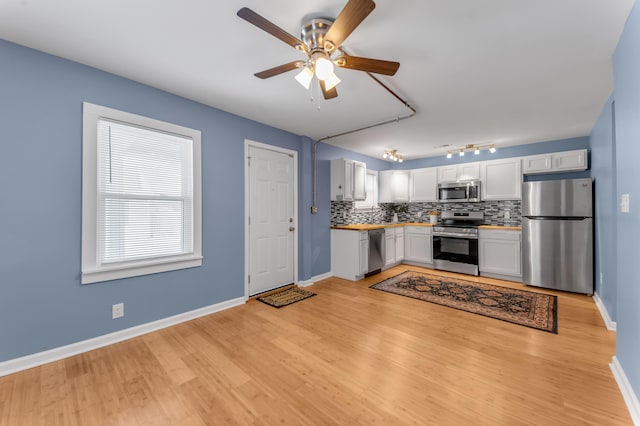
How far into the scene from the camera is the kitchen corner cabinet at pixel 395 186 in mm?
6117

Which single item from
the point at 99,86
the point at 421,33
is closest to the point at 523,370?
the point at 421,33

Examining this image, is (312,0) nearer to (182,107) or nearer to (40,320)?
(182,107)

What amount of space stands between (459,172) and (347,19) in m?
4.84

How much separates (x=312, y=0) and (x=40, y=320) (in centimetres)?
314

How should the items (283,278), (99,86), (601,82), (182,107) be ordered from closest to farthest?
(99,86), (601,82), (182,107), (283,278)

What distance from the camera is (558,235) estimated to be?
12.9 ft

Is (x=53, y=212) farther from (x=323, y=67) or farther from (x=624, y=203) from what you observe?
(x=624, y=203)

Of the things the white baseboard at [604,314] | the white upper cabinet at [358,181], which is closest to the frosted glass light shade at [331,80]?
the white upper cabinet at [358,181]

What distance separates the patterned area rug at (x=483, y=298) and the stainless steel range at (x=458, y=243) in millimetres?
518

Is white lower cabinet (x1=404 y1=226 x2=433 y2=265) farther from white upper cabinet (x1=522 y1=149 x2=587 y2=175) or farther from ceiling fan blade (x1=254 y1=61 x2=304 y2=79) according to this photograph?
ceiling fan blade (x1=254 y1=61 x2=304 y2=79)

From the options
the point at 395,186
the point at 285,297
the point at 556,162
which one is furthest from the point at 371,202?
the point at 556,162

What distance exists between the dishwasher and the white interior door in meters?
1.44

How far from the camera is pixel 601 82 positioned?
2582 mm

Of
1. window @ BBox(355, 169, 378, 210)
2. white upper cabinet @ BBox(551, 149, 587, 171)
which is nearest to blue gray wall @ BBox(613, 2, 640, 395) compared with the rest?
white upper cabinet @ BBox(551, 149, 587, 171)
